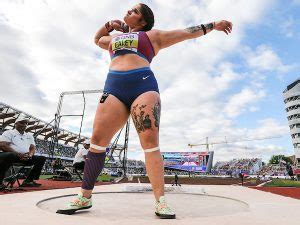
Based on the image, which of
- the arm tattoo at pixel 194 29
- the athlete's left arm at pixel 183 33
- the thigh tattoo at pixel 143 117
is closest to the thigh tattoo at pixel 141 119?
the thigh tattoo at pixel 143 117

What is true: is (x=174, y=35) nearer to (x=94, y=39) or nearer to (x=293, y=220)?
(x=94, y=39)

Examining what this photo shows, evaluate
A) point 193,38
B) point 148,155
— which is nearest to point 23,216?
point 148,155

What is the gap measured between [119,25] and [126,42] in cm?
39

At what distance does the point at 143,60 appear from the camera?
2.50 metres

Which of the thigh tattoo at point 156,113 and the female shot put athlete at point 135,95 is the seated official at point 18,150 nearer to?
the female shot put athlete at point 135,95

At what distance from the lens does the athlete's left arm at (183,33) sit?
2.58 meters

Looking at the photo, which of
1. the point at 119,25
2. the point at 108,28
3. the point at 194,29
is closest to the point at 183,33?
the point at 194,29

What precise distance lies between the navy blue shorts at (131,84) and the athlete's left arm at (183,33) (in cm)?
32

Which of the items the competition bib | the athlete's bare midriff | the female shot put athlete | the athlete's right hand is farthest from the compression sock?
the athlete's right hand

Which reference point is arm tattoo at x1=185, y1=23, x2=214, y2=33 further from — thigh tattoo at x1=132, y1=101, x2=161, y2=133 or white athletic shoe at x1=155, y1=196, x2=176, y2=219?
white athletic shoe at x1=155, y1=196, x2=176, y2=219

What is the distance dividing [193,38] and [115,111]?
1.00 meters

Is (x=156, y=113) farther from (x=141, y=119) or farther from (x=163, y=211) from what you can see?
(x=163, y=211)

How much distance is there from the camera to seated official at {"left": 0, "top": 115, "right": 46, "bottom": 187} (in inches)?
176

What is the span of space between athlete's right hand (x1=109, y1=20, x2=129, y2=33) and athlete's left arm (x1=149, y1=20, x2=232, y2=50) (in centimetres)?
37
